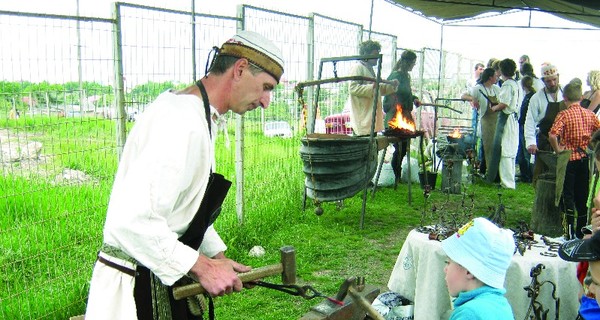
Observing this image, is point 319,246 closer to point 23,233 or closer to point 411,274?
point 411,274

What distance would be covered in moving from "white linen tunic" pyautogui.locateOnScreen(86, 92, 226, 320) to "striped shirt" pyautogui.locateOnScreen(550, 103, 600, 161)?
5.41m

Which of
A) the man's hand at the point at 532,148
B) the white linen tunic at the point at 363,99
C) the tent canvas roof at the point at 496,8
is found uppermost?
the tent canvas roof at the point at 496,8

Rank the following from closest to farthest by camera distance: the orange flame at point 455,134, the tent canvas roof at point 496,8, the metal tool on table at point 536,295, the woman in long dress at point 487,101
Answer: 1. the metal tool on table at point 536,295
2. the woman in long dress at point 487,101
3. the tent canvas roof at point 496,8
4. the orange flame at point 455,134

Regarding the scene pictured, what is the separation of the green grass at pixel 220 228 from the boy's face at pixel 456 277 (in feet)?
7.43

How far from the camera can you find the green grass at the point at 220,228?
3895 millimetres

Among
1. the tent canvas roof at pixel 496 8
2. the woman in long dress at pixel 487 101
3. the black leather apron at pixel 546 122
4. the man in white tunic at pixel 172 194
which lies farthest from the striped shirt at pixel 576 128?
the man in white tunic at pixel 172 194

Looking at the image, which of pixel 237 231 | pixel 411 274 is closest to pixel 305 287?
pixel 411 274

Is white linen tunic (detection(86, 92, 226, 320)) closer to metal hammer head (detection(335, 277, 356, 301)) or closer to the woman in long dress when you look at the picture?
metal hammer head (detection(335, 277, 356, 301))

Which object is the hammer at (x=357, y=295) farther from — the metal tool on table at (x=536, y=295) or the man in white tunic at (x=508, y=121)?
the man in white tunic at (x=508, y=121)

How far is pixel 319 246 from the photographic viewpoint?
6.30 metres

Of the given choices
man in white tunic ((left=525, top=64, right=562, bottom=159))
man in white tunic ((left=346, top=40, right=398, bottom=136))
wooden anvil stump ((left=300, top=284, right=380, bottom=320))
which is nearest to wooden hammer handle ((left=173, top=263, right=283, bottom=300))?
wooden anvil stump ((left=300, top=284, right=380, bottom=320))

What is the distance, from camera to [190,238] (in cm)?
224

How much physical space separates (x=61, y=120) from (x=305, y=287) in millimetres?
2447

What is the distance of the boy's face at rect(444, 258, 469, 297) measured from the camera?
2475 mm
